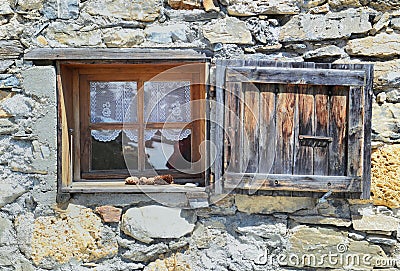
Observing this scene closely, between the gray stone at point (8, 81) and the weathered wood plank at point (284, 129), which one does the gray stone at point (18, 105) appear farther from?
the weathered wood plank at point (284, 129)

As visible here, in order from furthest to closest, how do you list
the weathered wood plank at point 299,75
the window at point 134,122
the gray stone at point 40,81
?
the window at point 134,122 → the gray stone at point 40,81 → the weathered wood plank at point 299,75

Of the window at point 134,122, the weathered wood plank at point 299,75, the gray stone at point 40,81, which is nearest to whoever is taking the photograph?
the weathered wood plank at point 299,75

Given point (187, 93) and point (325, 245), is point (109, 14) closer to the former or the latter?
point (187, 93)

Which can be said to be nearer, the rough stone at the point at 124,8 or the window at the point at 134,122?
the rough stone at the point at 124,8

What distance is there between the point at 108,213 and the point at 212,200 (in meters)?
0.60

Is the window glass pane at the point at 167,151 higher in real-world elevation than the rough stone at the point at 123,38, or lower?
lower

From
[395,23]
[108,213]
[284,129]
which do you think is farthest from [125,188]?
[395,23]

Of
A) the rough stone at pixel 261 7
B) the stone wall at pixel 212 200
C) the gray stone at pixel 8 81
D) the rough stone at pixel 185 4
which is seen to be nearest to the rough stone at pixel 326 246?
the stone wall at pixel 212 200

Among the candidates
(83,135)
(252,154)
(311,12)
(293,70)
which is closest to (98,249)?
(83,135)

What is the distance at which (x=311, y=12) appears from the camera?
2537 millimetres

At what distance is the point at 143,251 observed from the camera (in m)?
2.57

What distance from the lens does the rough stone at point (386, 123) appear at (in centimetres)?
252

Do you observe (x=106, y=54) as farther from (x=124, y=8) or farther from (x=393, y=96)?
(x=393, y=96)

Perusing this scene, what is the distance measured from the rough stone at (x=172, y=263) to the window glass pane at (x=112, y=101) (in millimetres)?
865
